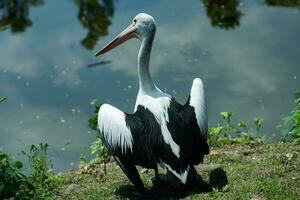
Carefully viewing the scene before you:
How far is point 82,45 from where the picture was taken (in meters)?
10.8

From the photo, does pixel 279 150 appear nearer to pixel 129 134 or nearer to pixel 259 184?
pixel 259 184

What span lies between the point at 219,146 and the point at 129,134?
69.8 inches

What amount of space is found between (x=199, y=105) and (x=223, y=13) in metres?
6.33

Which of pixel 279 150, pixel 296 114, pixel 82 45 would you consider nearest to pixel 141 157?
pixel 279 150

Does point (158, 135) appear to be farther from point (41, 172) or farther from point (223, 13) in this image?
point (223, 13)

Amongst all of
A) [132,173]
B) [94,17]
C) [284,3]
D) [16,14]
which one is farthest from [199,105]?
[16,14]

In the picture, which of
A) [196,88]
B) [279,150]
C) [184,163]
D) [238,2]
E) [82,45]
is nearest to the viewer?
[184,163]

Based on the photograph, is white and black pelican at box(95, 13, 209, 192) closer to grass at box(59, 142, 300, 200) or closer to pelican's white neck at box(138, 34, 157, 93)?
pelican's white neck at box(138, 34, 157, 93)

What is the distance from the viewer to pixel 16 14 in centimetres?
1236

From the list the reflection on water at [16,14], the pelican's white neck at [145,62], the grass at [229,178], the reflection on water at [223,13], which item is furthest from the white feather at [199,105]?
the reflection on water at [16,14]

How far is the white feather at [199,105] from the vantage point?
17.9 ft

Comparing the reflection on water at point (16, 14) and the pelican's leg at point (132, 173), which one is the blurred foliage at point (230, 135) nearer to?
the pelican's leg at point (132, 173)

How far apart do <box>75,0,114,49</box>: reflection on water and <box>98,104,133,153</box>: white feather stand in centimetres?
531

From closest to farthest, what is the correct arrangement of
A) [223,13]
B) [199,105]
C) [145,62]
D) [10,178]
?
1. [10,178]
2. [199,105]
3. [145,62]
4. [223,13]
